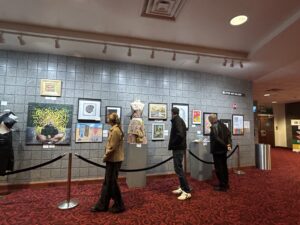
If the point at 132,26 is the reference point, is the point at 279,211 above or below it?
below

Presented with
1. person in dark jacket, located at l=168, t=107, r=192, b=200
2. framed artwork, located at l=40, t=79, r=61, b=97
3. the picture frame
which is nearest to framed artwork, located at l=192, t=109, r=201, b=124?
the picture frame

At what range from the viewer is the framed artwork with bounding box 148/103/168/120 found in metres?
5.09

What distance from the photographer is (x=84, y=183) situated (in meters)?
4.42

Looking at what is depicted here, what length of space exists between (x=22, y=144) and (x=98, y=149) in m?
1.65

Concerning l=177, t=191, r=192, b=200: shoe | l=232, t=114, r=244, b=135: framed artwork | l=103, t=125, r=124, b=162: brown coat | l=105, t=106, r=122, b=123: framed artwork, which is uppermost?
l=105, t=106, r=122, b=123: framed artwork

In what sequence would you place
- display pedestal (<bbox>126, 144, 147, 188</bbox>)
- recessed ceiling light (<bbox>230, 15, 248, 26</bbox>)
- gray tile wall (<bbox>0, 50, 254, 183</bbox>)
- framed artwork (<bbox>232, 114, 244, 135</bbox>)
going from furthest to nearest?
framed artwork (<bbox>232, 114, 244, 135</bbox>) < gray tile wall (<bbox>0, 50, 254, 183</bbox>) < display pedestal (<bbox>126, 144, 147, 188</bbox>) < recessed ceiling light (<bbox>230, 15, 248, 26</bbox>)

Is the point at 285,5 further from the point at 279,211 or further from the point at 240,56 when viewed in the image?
the point at 279,211

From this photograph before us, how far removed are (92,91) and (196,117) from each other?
303cm

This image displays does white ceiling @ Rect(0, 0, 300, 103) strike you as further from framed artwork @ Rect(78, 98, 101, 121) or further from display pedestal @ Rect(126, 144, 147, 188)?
display pedestal @ Rect(126, 144, 147, 188)

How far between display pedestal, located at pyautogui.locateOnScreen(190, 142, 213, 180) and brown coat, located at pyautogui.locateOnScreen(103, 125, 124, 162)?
8.44 ft

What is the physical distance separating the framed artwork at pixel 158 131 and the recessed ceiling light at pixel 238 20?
292 centimetres

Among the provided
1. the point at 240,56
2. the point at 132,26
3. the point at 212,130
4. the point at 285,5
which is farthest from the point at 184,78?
the point at 285,5

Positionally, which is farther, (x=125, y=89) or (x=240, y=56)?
(x=125, y=89)

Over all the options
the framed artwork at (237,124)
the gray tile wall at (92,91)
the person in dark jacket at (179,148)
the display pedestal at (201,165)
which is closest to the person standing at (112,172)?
the person in dark jacket at (179,148)
